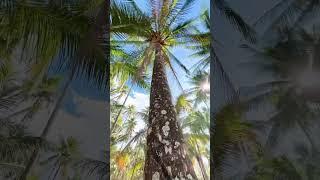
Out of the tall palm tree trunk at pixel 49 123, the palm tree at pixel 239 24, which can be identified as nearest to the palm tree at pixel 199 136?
the palm tree at pixel 239 24

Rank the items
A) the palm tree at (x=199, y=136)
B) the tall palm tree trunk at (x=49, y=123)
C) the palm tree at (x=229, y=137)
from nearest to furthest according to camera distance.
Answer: the tall palm tree trunk at (x=49, y=123) < the palm tree at (x=229, y=137) < the palm tree at (x=199, y=136)

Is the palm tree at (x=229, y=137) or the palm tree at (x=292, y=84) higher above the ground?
the palm tree at (x=292, y=84)

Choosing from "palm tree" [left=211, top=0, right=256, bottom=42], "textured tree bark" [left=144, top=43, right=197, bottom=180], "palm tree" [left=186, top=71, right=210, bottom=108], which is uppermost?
"palm tree" [left=211, top=0, right=256, bottom=42]

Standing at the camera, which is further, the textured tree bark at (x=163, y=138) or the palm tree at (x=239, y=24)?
the textured tree bark at (x=163, y=138)

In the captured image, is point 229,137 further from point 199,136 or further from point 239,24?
point 239,24

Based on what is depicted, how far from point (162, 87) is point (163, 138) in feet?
1.41

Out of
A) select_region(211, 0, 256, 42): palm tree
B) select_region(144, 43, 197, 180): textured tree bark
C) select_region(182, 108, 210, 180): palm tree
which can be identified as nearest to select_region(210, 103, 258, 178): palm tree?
select_region(182, 108, 210, 180): palm tree

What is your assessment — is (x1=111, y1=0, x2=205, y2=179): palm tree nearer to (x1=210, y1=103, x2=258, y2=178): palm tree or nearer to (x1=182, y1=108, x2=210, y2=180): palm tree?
(x1=182, y1=108, x2=210, y2=180): palm tree

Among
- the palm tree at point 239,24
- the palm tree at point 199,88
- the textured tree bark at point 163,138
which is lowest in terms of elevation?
the textured tree bark at point 163,138

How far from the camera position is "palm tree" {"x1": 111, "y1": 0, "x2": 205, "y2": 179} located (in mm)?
3432

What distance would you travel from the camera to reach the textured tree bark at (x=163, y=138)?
3.41 m

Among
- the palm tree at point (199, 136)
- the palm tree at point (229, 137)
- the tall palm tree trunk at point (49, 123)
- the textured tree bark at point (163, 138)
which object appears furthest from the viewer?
the textured tree bark at point (163, 138)

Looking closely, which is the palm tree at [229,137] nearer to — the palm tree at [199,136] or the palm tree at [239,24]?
the palm tree at [199,136]

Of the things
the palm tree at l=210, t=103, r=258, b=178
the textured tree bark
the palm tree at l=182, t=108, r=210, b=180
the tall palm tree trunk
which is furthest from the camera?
the textured tree bark
